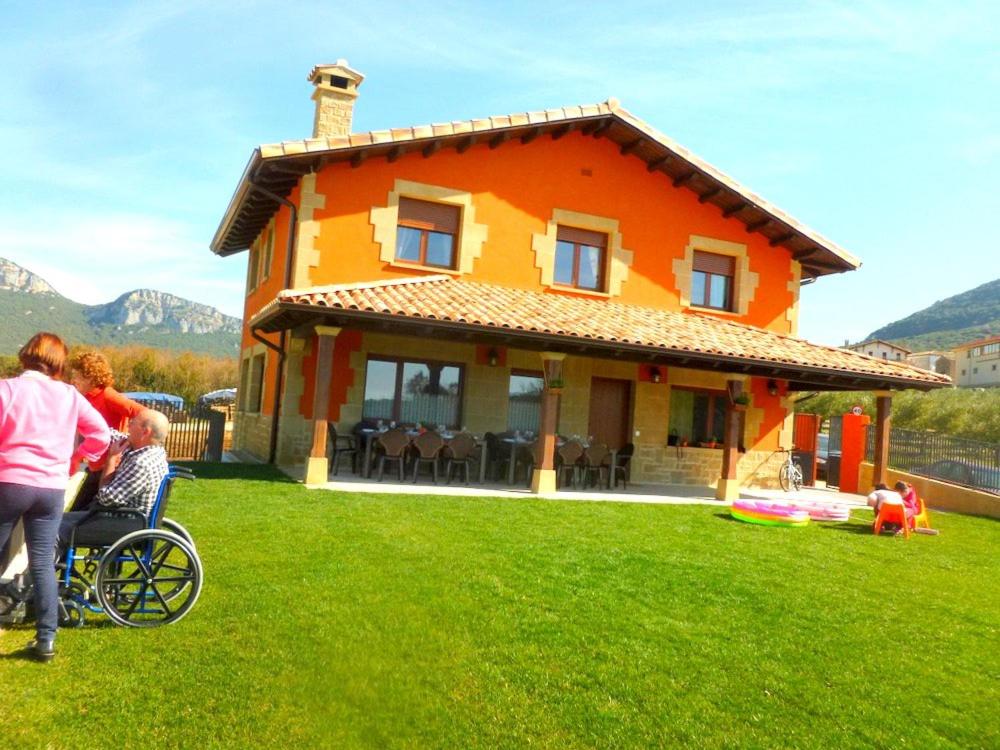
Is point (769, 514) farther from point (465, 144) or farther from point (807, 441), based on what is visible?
point (807, 441)

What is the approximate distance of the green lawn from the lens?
11.6ft

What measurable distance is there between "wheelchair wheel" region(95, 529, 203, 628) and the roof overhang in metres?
8.73

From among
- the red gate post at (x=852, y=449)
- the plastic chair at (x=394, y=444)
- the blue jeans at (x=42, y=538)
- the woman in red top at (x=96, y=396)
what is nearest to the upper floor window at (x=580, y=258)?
Result: the plastic chair at (x=394, y=444)

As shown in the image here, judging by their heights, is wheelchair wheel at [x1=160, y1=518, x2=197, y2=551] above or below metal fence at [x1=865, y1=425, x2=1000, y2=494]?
below

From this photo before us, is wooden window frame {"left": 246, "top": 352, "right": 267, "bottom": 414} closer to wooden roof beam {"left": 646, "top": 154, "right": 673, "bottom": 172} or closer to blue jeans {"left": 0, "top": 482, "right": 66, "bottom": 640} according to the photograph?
wooden roof beam {"left": 646, "top": 154, "right": 673, "bottom": 172}

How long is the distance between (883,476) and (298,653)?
13.1m

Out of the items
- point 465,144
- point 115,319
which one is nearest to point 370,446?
point 465,144

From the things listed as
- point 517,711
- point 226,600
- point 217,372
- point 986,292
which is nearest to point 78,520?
point 226,600

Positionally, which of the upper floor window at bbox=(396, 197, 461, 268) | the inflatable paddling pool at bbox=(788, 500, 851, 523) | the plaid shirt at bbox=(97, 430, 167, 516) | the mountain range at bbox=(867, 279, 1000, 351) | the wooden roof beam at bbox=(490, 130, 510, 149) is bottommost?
the inflatable paddling pool at bbox=(788, 500, 851, 523)

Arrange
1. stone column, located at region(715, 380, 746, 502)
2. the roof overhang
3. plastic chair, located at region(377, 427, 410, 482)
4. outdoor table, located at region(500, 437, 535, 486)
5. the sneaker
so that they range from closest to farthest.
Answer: the sneaker, plastic chair, located at region(377, 427, 410, 482), the roof overhang, outdoor table, located at region(500, 437, 535, 486), stone column, located at region(715, 380, 746, 502)

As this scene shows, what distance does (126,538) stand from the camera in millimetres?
4410

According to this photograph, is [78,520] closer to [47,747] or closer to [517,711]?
[47,747]

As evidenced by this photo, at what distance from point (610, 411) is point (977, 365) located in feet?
234

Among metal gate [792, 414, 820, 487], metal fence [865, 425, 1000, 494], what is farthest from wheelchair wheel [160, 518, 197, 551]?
metal gate [792, 414, 820, 487]
